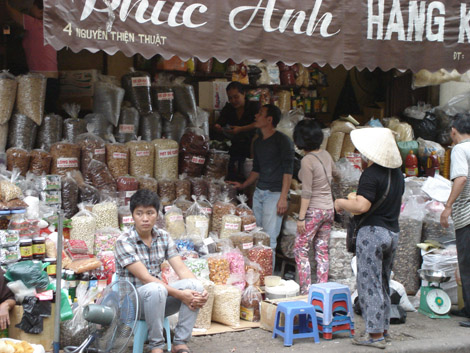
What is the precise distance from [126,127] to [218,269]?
6.41ft

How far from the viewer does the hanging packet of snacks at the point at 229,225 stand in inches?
244

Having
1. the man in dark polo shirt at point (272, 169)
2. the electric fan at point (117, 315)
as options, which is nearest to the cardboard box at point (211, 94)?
the man in dark polo shirt at point (272, 169)

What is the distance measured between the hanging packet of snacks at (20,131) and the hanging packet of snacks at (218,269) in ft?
6.71

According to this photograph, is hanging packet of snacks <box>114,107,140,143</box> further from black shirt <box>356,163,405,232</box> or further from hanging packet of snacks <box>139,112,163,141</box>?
black shirt <box>356,163,405,232</box>

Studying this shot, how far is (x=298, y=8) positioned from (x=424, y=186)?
7.59 feet

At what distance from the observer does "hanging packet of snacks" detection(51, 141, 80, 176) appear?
604cm

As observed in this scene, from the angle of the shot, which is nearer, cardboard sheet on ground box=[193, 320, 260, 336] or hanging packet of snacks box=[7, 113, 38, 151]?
cardboard sheet on ground box=[193, 320, 260, 336]

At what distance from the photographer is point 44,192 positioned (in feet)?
18.8

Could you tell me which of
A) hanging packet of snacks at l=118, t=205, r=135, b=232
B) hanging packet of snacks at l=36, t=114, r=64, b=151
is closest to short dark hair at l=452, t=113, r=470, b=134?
hanging packet of snacks at l=118, t=205, r=135, b=232

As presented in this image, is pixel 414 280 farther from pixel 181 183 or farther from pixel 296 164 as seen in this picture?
pixel 181 183

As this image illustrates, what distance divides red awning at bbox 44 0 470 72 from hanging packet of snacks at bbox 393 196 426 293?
1.44m

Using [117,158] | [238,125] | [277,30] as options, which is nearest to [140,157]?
[117,158]

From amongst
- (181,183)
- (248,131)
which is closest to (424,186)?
(248,131)

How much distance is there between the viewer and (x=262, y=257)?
6016 millimetres
